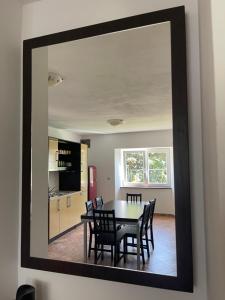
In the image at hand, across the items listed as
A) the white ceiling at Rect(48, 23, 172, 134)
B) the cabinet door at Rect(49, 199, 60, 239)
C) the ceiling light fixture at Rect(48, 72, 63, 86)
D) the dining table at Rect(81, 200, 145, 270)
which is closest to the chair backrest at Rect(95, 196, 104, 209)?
the dining table at Rect(81, 200, 145, 270)

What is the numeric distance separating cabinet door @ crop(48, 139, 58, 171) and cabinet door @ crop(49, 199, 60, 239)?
0.59 feet

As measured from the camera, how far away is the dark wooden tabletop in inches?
44.9

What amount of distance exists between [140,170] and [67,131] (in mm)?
466

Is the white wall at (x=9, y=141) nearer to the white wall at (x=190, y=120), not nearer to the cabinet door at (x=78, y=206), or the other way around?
the white wall at (x=190, y=120)

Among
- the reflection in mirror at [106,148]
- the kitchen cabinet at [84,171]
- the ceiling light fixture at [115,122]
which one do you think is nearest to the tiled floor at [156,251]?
the reflection in mirror at [106,148]

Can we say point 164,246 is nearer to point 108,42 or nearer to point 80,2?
point 108,42

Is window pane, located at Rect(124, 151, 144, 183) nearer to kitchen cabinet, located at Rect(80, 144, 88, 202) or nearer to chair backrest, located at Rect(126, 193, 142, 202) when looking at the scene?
chair backrest, located at Rect(126, 193, 142, 202)

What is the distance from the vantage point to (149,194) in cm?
116

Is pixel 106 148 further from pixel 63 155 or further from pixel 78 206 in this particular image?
pixel 78 206

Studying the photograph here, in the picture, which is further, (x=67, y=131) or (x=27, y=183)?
(x=67, y=131)

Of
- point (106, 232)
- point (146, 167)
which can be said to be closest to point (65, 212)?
point (106, 232)

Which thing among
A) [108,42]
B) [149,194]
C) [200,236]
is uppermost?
[108,42]

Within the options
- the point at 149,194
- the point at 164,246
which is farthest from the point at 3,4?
the point at 164,246

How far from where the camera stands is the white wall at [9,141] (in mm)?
1098
